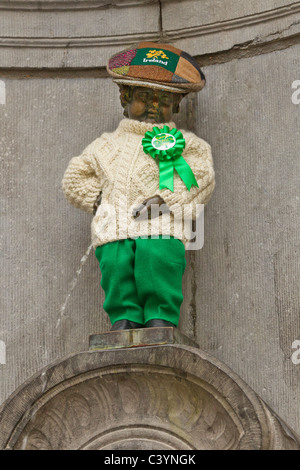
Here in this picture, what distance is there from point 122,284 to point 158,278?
148mm

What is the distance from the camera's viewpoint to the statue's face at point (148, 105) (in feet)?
14.8

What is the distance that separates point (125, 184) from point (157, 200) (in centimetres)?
15

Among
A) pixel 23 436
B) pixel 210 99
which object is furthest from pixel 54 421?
pixel 210 99

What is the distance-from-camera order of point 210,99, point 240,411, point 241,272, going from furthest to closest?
1. point 210,99
2. point 241,272
3. point 240,411

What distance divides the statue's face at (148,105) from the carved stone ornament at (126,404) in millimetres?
1079

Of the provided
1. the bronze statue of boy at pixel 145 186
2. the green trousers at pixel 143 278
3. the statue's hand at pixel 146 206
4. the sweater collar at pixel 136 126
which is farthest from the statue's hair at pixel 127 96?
the green trousers at pixel 143 278

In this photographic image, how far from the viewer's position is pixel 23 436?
3.91 meters

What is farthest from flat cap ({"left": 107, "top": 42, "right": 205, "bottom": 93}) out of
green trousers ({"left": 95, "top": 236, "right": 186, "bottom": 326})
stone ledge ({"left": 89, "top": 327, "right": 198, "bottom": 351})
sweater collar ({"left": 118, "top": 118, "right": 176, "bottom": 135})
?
stone ledge ({"left": 89, "top": 327, "right": 198, "bottom": 351})

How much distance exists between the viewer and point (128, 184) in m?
4.35

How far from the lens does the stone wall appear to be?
15.0ft

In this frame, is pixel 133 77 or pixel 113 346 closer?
pixel 113 346

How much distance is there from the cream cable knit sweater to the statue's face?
45 mm
